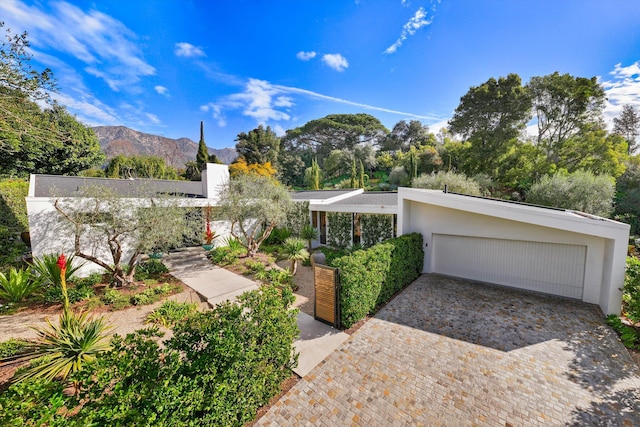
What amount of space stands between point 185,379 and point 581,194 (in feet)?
83.3

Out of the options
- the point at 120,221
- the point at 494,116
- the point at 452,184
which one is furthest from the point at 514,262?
the point at 494,116

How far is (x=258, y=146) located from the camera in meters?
41.8

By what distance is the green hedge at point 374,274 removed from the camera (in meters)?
7.04

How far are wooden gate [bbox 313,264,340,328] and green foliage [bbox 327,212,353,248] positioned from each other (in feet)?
26.0

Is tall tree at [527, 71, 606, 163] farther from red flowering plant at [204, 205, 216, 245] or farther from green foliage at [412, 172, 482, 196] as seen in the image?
red flowering plant at [204, 205, 216, 245]

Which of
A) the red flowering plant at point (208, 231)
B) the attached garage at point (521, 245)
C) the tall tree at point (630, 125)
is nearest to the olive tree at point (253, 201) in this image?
the red flowering plant at point (208, 231)

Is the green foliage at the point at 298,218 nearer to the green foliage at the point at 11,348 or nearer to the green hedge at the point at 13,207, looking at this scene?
the green foliage at the point at 11,348

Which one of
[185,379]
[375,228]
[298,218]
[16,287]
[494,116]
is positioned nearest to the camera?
[185,379]

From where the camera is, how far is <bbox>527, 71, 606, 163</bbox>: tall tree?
23.8 metres

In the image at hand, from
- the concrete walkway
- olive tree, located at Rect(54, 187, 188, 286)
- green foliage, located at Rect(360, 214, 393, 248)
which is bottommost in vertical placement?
the concrete walkway

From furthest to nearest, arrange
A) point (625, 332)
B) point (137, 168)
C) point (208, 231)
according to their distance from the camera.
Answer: point (137, 168), point (208, 231), point (625, 332)

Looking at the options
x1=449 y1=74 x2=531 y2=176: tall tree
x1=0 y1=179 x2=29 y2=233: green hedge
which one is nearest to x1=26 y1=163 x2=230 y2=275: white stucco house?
x1=0 y1=179 x2=29 y2=233: green hedge

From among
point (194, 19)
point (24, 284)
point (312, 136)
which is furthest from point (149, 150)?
point (24, 284)

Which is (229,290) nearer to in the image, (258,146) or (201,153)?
(201,153)
